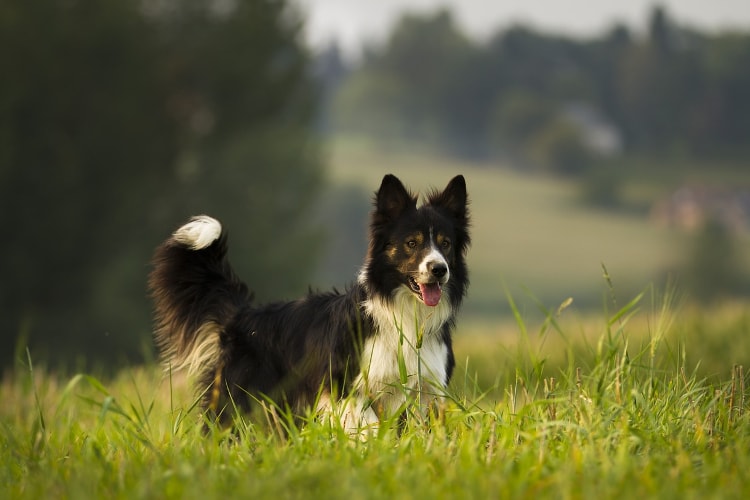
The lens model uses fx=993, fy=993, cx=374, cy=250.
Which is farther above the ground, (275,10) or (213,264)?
(275,10)

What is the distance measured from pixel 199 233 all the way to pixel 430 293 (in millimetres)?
1611

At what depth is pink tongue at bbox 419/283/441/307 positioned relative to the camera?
595 cm

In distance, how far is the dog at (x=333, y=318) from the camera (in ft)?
19.1

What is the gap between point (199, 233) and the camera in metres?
6.49

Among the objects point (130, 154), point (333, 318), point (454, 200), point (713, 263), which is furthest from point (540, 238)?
point (333, 318)

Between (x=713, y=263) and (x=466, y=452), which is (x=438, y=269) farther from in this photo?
(x=713, y=263)

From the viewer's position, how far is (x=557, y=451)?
461cm

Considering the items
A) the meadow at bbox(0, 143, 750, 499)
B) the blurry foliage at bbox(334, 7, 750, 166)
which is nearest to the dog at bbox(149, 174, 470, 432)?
the meadow at bbox(0, 143, 750, 499)

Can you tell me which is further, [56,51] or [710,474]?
[56,51]

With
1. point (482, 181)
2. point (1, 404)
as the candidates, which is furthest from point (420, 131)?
point (1, 404)

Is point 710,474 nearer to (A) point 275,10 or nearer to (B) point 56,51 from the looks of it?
(B) point 56,51

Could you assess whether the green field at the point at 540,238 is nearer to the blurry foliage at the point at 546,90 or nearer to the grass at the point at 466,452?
the blurry foliage at the point at 546,90

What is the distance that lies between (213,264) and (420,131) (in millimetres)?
111601

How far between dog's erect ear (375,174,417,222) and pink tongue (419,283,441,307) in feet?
1.72
